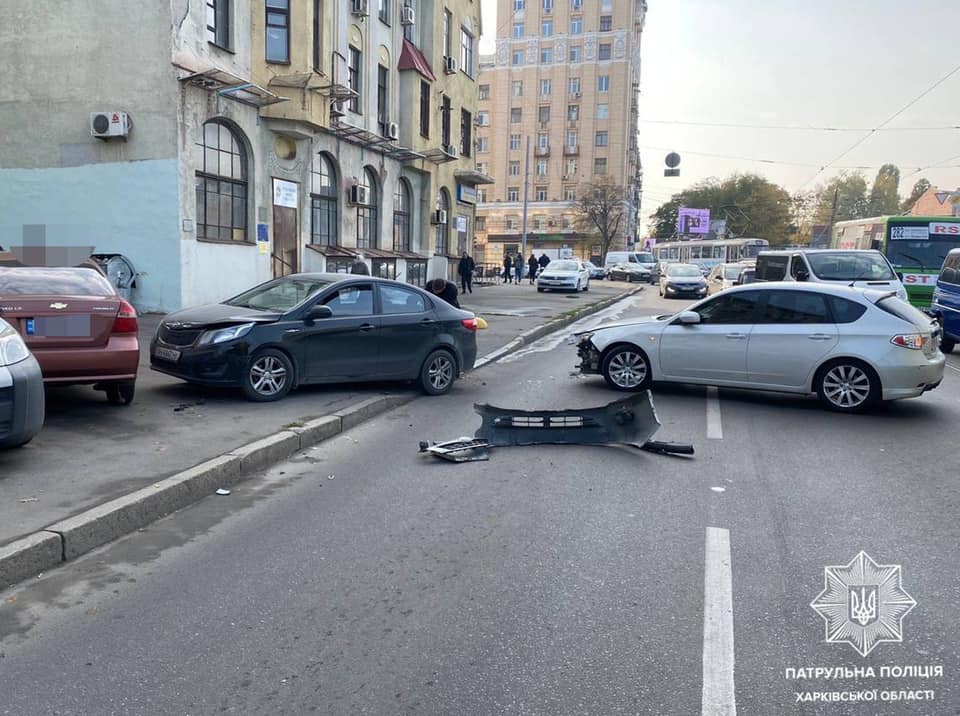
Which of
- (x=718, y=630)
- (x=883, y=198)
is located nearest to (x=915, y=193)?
(x=883, y=198)

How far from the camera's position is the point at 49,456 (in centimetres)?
628

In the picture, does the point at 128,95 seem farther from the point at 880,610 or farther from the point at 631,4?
the point at 631,4

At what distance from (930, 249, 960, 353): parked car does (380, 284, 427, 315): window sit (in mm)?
10711

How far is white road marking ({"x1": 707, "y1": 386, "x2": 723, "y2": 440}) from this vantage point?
800cm

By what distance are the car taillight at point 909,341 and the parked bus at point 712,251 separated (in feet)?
126

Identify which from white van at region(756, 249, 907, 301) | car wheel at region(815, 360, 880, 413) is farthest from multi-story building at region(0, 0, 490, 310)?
car wheel at region(815, 360, 880, 413)

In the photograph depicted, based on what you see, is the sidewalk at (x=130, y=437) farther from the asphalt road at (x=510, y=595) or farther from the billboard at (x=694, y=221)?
the billboard at (x=694, y=221)

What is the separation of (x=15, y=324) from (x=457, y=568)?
5178 mm

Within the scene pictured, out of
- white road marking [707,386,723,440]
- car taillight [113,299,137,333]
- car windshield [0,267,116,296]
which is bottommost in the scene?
white road marking [707,386,723,440]

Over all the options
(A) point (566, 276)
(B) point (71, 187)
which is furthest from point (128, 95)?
(A) point (566, 276)

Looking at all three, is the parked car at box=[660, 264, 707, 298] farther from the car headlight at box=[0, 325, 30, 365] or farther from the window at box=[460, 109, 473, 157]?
the car headlight at box=[0, 325, 30, 365]

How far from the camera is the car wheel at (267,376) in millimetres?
8758

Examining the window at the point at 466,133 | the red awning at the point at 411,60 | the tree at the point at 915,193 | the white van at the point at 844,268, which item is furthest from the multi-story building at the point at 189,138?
the tree at the point at 915,193

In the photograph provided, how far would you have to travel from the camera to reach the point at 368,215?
26312 mm
